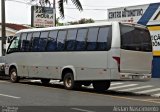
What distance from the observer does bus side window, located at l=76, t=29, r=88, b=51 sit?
20844mm

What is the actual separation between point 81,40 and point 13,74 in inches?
253

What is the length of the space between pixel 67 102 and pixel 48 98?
4.64ft

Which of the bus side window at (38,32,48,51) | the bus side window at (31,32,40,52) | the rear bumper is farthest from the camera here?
the bus side window at (31,32,40,52)

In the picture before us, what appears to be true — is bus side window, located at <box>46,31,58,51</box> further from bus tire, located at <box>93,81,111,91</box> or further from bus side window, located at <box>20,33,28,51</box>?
bus tire, located at <box>93,81,111,91</box>

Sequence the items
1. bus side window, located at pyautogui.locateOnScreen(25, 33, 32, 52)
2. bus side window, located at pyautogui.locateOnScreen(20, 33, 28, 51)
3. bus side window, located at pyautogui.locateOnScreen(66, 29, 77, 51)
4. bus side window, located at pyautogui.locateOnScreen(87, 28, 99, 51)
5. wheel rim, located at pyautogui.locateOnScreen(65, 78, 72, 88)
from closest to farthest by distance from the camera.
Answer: bus side window, located at pyautogui.locateOnScreen(87, 28, 99, 51), bus side window, located at pyautogui.locateOnScreen(66, 29, 77, 51), wheel rim, located at pyautogui.locateOnScreen(65, 78, 72, 88), bus side window, located at pyautogui.locateOnScreen(25, 33, 32, 52), bus side window, located at pyautogui.locateOnScreen(20, 33, 28, 51)

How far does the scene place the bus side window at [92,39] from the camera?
20.2 m

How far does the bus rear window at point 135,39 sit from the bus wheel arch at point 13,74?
27.1 feet

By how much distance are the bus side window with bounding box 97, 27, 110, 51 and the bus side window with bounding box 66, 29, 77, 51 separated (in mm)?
1784

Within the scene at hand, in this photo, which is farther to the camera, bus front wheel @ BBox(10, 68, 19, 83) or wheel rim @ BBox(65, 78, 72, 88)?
bus front wheel @ BBox(10, 68, 19, 83)

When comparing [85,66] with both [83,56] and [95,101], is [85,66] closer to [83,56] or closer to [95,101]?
[83,56]

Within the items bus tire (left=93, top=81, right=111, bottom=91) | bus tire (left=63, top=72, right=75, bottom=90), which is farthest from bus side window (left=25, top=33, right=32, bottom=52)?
bus tire (left=93, top=81, right=111, bottom=91)

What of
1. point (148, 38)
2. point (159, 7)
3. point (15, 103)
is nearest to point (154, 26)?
point (159, 7)

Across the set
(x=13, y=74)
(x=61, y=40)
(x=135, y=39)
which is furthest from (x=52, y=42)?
(x=135, y=39)

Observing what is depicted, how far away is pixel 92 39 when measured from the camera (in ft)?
67.0
